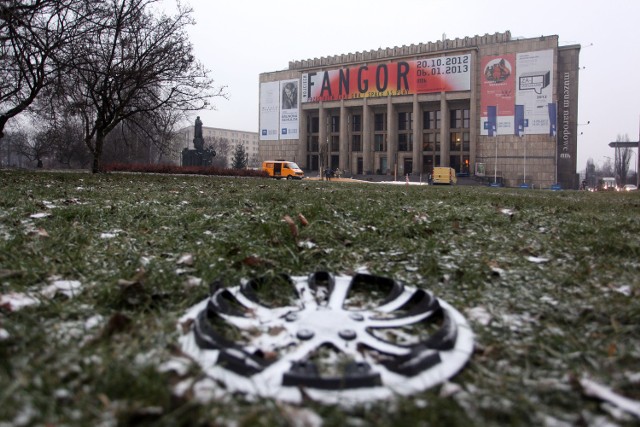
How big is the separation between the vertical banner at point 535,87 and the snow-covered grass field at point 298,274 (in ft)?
214

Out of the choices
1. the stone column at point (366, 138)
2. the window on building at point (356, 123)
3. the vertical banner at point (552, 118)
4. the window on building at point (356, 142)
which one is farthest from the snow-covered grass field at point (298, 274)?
the window on building at point (356, 123)

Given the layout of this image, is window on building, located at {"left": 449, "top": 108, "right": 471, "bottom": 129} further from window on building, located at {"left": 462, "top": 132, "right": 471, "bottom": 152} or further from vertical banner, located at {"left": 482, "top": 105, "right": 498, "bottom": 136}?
vertical banner, located at {"left": 482, "top": 105, "right": 498, "bottom": 136}

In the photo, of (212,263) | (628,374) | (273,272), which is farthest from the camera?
(212,263)

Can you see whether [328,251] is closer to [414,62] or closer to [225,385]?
[225,385]

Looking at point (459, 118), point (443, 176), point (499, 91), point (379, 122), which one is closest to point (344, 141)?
point (379, 122)

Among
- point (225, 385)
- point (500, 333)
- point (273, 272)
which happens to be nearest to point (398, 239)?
point (273, 272)

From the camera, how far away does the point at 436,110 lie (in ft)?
239

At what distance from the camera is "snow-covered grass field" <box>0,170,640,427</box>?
1.35m

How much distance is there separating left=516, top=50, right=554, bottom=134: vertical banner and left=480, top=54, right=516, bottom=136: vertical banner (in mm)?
1074

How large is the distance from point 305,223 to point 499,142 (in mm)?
66852

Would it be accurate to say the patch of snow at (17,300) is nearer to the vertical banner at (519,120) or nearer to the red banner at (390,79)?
the vertical banner at (519,120)

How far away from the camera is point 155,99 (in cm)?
1920

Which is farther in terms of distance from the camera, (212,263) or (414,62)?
(414,62)

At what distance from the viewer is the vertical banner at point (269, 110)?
269 ft
